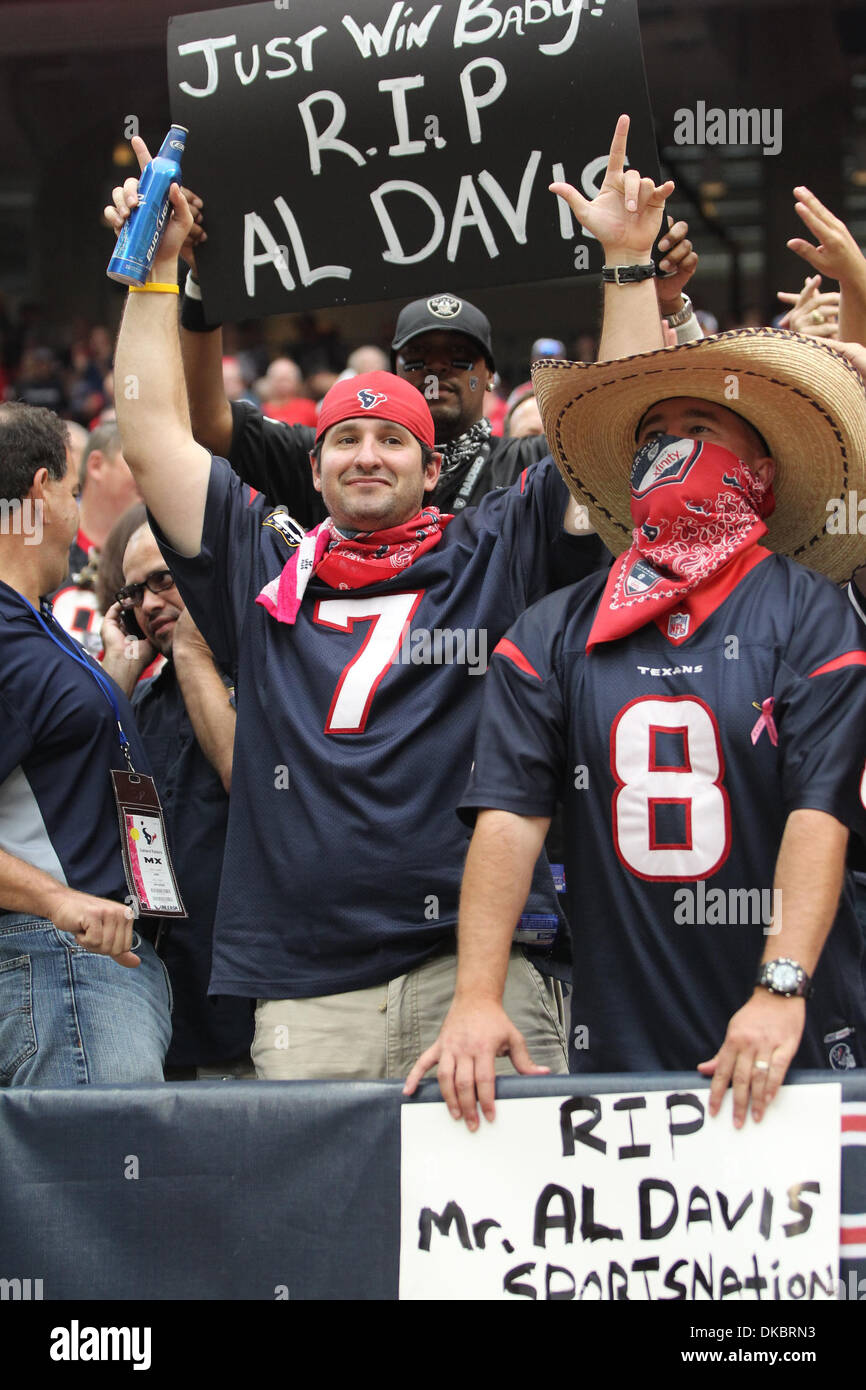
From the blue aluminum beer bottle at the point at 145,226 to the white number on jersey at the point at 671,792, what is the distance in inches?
57.4

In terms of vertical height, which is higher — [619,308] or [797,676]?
[619,308]

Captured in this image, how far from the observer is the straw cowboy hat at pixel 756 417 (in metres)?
3.08

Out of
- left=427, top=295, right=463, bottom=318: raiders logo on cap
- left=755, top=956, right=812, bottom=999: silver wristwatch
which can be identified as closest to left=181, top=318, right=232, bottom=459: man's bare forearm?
left=427, top=295, right=463, bottom=318: raiders logo on cap

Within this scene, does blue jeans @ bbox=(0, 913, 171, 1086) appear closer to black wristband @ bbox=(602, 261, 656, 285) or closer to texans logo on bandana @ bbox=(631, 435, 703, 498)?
texans logo on bandana @ bbox=(631, 435, 703, 498)

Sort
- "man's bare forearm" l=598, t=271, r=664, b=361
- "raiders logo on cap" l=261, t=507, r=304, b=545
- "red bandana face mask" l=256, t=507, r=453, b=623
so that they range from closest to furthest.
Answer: "man's bare forearm" l=598, t=271, r=664, b=361
"red bandana face mask" l=256, t=507, r=453, b=623
"raiders logo on cap" l=261, t=507, r=304, b=545

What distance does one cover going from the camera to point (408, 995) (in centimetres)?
329

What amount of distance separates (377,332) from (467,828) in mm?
14318

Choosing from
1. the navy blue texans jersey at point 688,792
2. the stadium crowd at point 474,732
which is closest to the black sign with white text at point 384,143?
the stadium crowd at point 474,732

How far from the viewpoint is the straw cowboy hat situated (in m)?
3.08

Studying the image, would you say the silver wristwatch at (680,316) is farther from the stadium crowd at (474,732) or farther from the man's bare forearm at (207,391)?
the man's bare forearm at (207,391)

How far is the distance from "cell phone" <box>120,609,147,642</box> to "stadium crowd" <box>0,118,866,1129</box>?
0.32m

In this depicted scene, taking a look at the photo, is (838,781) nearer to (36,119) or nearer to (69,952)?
(69,952)

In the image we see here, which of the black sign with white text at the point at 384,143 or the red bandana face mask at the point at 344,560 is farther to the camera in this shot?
the black sign with white text at the point at 384,143
